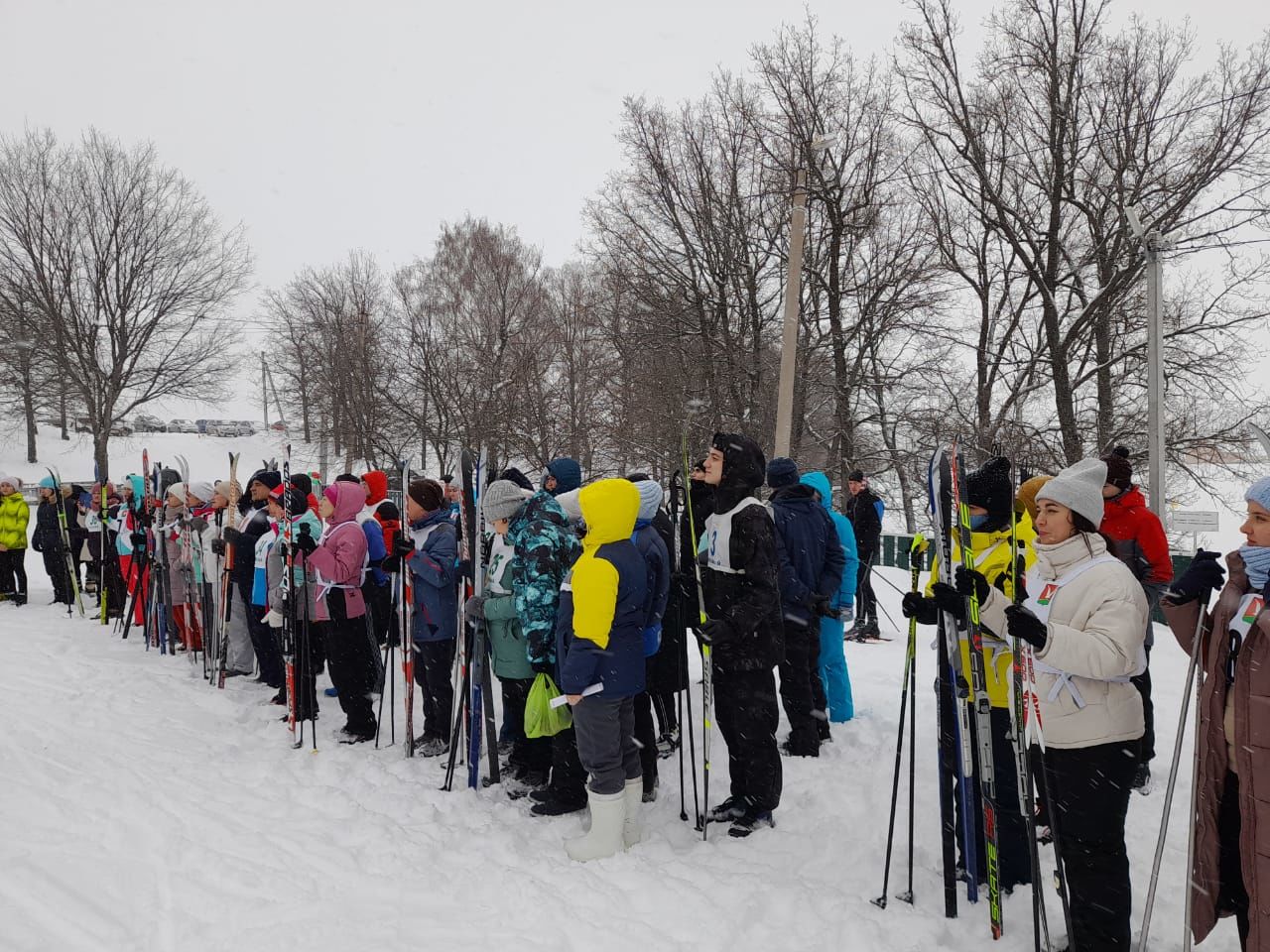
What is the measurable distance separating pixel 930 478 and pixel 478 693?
2908 mm

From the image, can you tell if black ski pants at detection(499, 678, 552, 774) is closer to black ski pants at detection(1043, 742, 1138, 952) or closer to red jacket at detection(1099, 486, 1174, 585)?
black ski pants at detection(1043, 742, 1138, 952)

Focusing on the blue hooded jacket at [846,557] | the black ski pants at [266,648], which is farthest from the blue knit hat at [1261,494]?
the black ski pants at [266,648]

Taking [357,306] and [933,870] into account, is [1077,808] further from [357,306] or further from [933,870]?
[357,306]

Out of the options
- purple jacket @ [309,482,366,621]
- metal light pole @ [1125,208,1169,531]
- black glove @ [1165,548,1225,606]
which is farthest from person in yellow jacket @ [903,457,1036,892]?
metal light pole @ [1125,208,1169,531]

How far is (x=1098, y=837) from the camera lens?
9.04 ft

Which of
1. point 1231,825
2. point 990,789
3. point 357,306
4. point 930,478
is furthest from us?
point 357,306

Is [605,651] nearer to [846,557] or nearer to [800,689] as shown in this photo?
[800,689]

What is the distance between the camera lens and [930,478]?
338 cm

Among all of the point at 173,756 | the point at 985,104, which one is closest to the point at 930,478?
the point at 173,756

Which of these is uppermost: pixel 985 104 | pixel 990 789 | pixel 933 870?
pixel 985 104

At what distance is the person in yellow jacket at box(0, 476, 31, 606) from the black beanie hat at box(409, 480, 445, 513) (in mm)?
8751

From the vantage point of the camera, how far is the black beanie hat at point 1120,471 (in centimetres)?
456

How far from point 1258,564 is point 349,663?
5.16m

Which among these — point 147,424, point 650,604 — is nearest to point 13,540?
point 650,604
